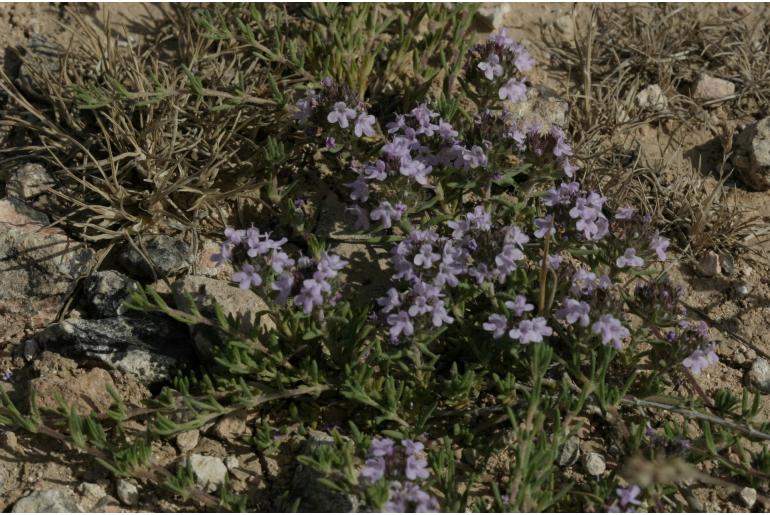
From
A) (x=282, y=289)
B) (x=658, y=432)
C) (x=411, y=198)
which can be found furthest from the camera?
(x=411, y=198)

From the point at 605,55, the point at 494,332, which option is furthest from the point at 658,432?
the point at 605,55

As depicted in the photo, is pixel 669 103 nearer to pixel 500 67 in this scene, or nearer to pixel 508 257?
pixel 500 67

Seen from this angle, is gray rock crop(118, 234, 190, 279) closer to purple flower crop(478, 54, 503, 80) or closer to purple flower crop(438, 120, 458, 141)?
purple flower crop(438, 120, 458, 141)

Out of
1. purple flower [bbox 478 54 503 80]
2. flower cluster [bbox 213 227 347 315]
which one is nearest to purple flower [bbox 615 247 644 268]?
purple flower [bbox 478 54 503 80]

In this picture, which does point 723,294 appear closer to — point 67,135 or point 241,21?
point 241,21

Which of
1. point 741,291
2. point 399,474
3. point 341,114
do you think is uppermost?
point 341,114

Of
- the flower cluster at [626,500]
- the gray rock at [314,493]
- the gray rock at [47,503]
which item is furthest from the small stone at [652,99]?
the gray rock at [47,503]

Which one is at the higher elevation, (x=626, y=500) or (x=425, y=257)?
(x=425, y=257)

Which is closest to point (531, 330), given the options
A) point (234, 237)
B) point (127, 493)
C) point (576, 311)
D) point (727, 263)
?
point (576, 311)
